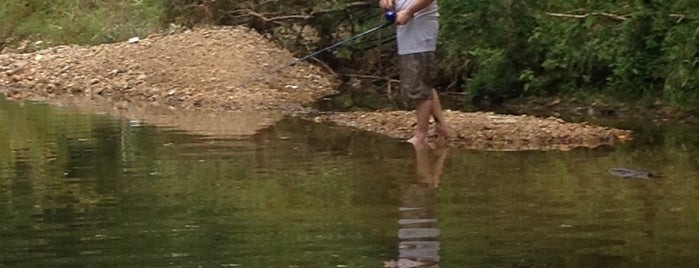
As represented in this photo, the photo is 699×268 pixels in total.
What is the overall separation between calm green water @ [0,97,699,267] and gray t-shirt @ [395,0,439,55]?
78 cm

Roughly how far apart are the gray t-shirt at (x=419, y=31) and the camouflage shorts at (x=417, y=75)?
0.18ft

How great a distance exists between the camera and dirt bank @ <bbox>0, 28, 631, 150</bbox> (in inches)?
590

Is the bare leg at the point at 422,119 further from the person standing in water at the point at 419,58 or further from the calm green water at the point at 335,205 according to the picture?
the calm green water at the point at 335,205

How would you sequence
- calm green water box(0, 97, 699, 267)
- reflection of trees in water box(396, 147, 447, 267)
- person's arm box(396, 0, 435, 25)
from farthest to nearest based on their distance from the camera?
1. person's arm box(396, 0, 435, 25)
2. calm green water box(0, 97, 699, 267)
3. reflection of trees in water box(396, 147, 447, 267)

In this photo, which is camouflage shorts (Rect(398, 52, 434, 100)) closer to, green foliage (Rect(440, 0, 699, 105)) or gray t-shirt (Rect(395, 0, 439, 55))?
gray t-shirt (Rect(395, 0, 439, 55))

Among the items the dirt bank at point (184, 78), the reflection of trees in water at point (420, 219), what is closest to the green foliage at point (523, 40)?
the dirt bank at point (184, 78)

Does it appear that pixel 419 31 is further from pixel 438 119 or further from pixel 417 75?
pixel 438 119

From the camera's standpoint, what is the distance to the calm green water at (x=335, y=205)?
21.6 feet

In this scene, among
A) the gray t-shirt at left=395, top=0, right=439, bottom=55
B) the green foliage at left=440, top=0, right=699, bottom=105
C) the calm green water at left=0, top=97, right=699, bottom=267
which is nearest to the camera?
the calm green water at left=0, top=97, right=699, bottom=267

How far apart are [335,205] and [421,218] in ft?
2.21

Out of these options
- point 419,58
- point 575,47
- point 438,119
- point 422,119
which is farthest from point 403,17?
point 575,47

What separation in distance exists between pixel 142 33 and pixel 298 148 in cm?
1112

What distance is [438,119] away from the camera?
35.2 ft

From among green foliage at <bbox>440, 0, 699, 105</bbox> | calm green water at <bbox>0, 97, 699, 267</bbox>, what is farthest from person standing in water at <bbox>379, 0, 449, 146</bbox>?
green foliage at <bbox>440, 0, 699, 105</bbox>
